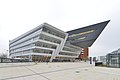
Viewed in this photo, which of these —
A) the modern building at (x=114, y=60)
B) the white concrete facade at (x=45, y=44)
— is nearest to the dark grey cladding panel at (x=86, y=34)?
the white concrete facade at (x=45, y=44)

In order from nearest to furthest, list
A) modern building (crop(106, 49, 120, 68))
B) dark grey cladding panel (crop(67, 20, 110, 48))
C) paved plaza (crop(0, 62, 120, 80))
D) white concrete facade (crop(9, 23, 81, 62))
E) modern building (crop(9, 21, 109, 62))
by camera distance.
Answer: paved plaza (crop(0, 62, 120, 80))
modern building (crop(106, 49, 120, 68))
white concrete facade (crop(9, 23, 81, 62))
modern building (crop(9, 21, 109, 62))
dark grey cladding panel (crop(67, 20, 110, 48))

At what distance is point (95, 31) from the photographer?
72062mm

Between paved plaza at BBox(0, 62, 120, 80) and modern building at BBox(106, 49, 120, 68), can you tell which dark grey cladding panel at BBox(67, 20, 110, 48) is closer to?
modern building at BBox(106, 49, 120, 68)

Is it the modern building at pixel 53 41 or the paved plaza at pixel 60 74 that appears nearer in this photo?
the paved plaza at pixel 60 74

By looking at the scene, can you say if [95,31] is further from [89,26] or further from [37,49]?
[37,49]

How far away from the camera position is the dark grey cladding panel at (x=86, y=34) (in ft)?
225

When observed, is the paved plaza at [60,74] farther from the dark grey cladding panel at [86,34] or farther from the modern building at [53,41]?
the dark grey cladding panel at [86,34]

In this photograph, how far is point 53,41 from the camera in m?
64.1

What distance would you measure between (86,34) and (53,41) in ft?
83.7

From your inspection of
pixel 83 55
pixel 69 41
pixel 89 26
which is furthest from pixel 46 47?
pixel 83 55

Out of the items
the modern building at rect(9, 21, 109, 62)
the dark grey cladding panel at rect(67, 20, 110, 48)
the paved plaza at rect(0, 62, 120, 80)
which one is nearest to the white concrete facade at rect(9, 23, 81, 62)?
the modern building at rect(9, 21, 109, 62)

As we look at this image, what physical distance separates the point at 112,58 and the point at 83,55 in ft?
A: 323

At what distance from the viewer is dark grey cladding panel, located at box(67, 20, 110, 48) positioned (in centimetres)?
6850

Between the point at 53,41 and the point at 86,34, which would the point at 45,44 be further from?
the point at 86,34
